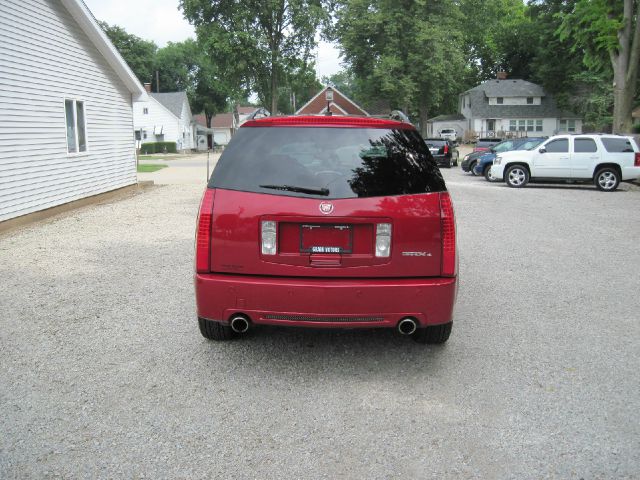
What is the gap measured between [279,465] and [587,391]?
7.04 feet

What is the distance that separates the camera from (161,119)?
2830 inches

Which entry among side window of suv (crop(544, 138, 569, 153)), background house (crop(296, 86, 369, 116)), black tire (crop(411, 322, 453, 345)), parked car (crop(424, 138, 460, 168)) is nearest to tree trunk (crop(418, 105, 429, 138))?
background house (crop(296, 86, 369, 116))

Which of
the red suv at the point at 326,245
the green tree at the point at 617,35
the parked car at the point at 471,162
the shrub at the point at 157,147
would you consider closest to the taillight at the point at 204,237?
the red suv at the point at 326,245

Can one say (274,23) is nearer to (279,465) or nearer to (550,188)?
(550,188)

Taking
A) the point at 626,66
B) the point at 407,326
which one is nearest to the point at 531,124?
the point at 626,66

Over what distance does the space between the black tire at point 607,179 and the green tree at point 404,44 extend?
101 feet

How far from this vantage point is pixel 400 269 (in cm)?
416

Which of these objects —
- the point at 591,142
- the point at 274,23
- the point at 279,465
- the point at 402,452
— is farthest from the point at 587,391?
the point at 274,23

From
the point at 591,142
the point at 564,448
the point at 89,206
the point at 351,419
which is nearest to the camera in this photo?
the point at 564,448

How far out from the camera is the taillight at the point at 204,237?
4176 mm

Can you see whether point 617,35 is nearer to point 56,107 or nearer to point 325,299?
point 56,107

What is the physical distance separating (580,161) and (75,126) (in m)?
14.9

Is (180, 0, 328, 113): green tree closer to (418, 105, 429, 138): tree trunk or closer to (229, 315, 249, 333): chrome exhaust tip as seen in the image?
(418, 105, 429, 138): tree trunk

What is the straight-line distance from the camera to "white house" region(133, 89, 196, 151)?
235 ft
